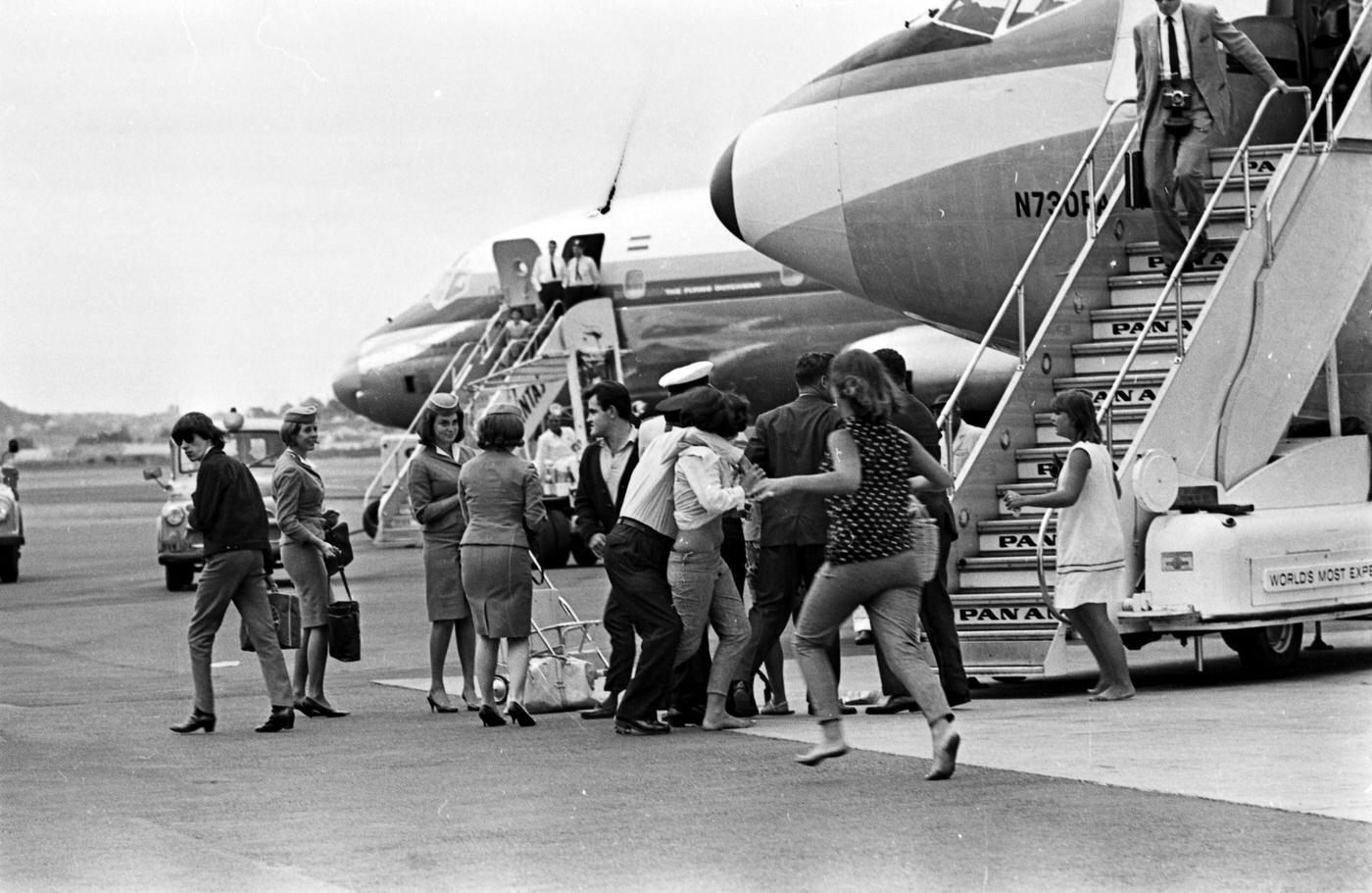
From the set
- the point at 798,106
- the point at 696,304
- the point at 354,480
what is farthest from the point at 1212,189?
the point at 354,480

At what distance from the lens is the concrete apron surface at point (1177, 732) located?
7398 millimetres

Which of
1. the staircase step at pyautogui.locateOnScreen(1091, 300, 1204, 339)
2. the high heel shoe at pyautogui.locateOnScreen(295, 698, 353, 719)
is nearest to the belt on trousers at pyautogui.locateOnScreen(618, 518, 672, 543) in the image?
the high heel shoe at pyautogui.locateOnScreen(295, 698, 353, 719)

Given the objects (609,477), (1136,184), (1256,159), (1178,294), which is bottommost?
(609,477)

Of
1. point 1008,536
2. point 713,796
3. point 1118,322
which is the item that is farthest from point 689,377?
point 1118,322

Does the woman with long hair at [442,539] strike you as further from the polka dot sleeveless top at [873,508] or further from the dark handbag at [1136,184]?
the dark handbag at [1136,184]

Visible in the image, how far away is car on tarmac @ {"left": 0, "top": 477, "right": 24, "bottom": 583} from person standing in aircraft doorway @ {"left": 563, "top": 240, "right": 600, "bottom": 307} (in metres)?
7.42

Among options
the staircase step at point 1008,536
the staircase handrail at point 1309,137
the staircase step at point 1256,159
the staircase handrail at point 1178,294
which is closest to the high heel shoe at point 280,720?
the staircase step at point 1008,536

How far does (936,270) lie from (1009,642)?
395cm

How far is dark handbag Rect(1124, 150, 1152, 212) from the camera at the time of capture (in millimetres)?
12273

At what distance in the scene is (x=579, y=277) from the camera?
27.5 m

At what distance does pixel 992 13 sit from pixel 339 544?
5822 millimetres

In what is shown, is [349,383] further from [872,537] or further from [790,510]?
[872,537]

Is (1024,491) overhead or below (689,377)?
below

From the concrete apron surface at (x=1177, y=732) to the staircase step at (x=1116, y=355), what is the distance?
1.66 meters
